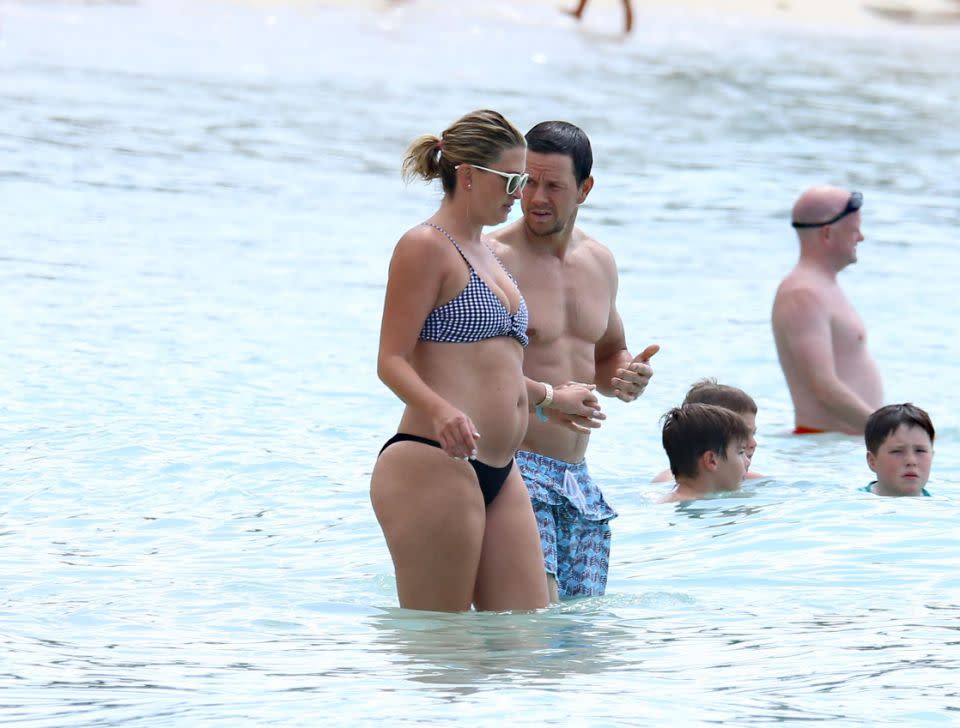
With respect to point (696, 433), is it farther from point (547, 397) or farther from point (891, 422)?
point (547, 397)

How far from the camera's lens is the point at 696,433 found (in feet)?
25.4

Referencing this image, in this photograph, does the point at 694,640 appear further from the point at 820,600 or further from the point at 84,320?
the point at 84,320

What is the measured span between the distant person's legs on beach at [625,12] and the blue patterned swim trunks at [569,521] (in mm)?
32399

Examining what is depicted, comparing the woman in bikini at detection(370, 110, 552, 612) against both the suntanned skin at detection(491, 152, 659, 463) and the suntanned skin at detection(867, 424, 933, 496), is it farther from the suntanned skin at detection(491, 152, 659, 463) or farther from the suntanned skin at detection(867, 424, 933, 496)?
the suntanned skin at detection(867, 424, 933, 496)

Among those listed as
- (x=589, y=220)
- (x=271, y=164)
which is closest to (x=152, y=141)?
(x=271, y=164)

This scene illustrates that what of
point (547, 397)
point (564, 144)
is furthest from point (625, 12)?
point (547, 397)

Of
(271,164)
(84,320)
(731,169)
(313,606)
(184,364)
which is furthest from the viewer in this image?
(731,169)

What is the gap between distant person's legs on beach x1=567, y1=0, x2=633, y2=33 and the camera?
37.6m

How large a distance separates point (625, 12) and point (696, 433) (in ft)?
106

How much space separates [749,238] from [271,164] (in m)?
5.65

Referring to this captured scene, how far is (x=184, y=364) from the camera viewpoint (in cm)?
1067

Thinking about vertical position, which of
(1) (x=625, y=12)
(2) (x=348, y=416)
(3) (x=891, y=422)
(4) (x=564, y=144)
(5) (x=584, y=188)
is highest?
(1) (x=625, y=12)

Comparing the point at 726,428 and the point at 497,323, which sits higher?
the point at 497,323

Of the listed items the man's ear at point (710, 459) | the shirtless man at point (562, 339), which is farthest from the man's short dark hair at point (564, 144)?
the man's ear at point (710, 459)
